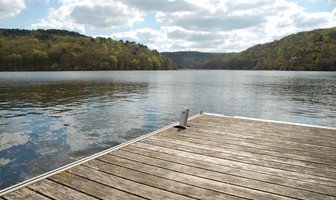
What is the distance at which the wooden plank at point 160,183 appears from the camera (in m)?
4.46

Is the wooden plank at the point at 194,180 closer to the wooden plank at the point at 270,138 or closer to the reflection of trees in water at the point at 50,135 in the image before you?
the wooden plank at the point at 270,138

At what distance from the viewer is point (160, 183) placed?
191 inches

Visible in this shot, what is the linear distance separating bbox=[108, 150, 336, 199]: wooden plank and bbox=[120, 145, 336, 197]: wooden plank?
0.15 m

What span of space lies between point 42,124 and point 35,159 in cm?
716

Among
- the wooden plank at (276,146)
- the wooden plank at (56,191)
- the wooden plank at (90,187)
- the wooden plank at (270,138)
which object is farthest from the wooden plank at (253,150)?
the wooden plank at (56,191)

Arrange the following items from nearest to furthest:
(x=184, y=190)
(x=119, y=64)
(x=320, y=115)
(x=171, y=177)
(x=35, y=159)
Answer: (x=184, y=190) < (x=171, y=177) < (x=35, y=159) < (x=320, y=115) < (x=119, y=64)

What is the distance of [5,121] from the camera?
18.0 meters

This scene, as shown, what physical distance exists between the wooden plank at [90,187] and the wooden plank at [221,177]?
1.12 metres

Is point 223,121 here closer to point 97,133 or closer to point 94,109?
point 97,133

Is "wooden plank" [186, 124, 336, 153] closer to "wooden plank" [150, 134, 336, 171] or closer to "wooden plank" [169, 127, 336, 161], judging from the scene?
"wooden plank" [169, 127, 336, 161]

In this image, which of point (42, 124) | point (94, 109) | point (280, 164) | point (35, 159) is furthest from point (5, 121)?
point (280, 164)

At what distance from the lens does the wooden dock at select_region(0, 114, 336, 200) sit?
450 centimetres

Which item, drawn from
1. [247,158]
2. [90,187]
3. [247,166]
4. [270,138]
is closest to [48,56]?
[270,138]

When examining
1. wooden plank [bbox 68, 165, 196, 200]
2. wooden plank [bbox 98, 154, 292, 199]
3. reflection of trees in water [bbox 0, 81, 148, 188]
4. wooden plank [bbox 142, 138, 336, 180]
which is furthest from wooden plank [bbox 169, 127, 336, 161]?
reflection of trees in water [bbox 0, 81, 148, 188]
